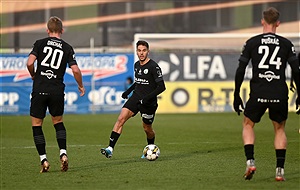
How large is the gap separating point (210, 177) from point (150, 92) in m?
3.16

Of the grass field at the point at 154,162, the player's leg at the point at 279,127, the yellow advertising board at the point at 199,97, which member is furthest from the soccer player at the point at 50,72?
the yellow advertising board at the point at 199,97

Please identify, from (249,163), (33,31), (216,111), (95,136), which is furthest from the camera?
(33,31)

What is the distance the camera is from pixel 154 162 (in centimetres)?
1422

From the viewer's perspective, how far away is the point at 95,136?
842 inches

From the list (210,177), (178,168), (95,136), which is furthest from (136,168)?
(95,136)

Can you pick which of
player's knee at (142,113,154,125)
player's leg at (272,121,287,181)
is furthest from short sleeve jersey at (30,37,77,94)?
player's leg at (272,121,287,181)

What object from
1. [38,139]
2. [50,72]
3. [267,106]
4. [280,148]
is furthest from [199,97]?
[267,106]

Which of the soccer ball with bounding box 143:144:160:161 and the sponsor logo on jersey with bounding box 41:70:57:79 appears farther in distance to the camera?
the soccer ball with bounding box 143:144:160:161

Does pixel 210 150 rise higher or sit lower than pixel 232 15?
lower

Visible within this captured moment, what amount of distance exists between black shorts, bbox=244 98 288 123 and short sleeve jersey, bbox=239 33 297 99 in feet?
0.21

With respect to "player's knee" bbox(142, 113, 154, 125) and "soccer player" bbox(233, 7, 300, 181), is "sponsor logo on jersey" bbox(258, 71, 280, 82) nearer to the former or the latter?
"soccer player" bbox(233, 7, 300, 181)

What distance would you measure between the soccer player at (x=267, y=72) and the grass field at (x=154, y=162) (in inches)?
34.3

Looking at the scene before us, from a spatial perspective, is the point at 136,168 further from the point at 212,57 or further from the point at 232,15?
the point at 232,15

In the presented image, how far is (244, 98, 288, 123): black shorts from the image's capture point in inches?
442
